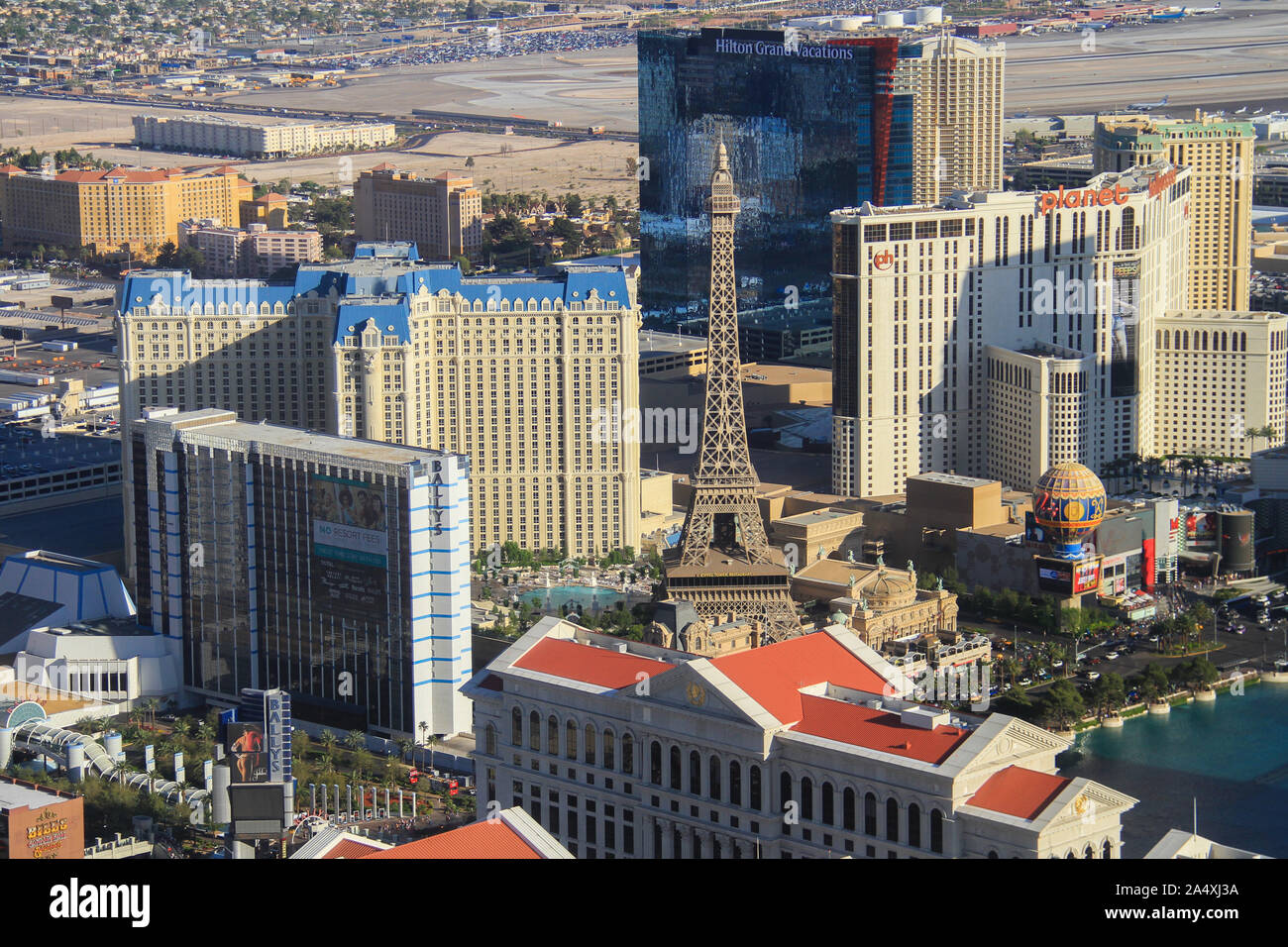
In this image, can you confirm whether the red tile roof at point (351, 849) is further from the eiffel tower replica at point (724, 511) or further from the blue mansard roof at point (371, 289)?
the blue mansard roof at point (371, 289)

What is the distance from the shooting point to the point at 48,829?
65812 millimetres

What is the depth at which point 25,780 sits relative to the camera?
75500mm

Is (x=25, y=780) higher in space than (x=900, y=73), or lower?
lower

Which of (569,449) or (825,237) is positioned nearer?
(569,449)

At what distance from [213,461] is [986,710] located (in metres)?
29.5

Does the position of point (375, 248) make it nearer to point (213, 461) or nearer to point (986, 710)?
point (213, 461)

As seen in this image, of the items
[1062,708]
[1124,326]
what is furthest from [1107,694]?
[1124,326]

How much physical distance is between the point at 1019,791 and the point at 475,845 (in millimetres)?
14390

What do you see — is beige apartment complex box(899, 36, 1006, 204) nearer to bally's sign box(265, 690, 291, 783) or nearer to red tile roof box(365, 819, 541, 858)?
bally's sign box(265, 690, 291, 783)

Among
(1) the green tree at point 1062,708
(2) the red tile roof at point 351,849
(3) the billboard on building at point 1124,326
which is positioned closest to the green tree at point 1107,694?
(1) the green tree at point 1062,708

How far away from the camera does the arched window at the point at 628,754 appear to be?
206 ft

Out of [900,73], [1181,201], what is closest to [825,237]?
[900,73]
